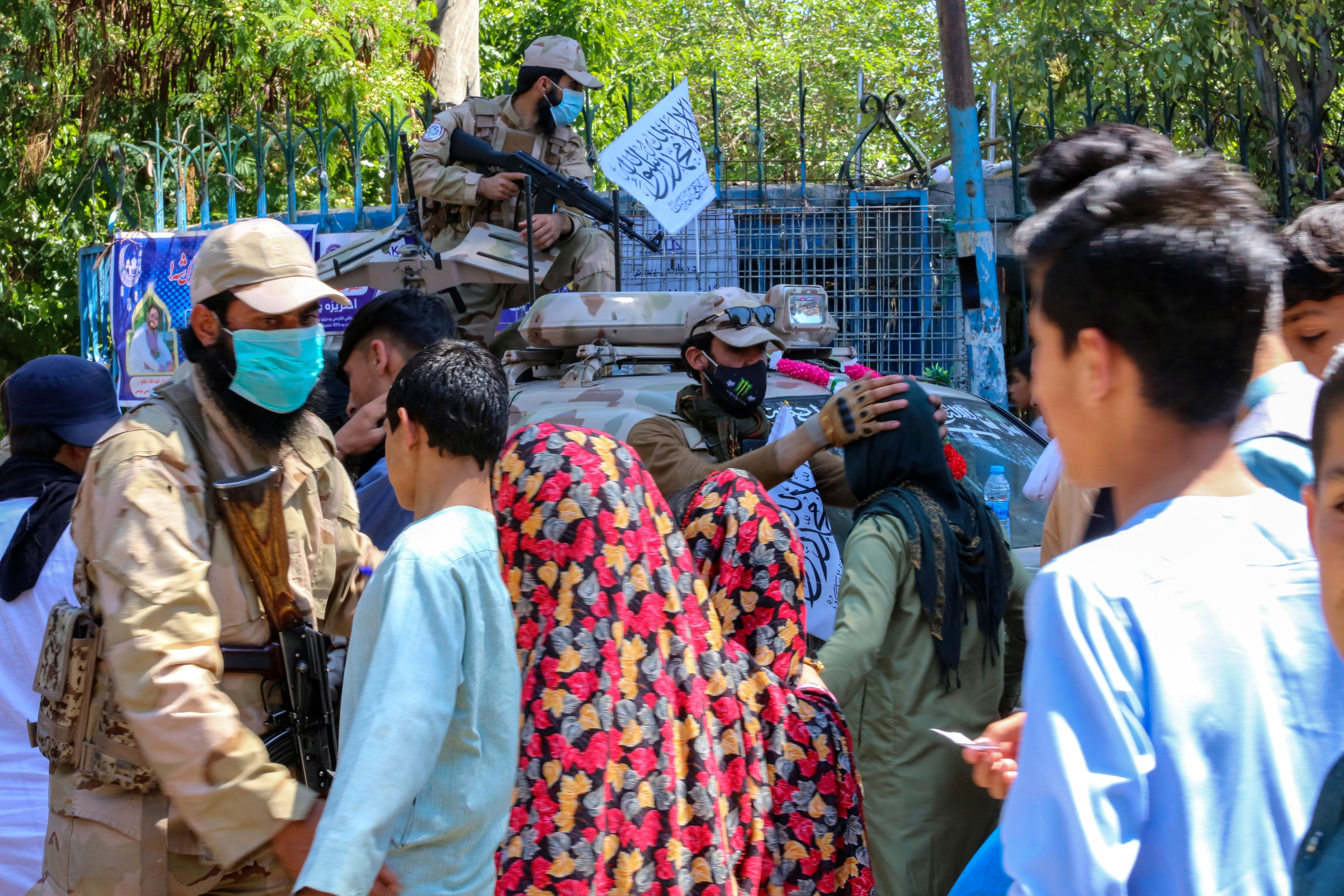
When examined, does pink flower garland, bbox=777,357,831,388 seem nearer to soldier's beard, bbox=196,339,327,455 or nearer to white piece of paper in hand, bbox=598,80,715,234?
white piece of paper in hand, bbox=598,80,715,234

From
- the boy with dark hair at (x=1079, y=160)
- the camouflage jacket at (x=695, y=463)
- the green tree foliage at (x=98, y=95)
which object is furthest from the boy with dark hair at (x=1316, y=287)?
the green tree foliage at (x=98, y=95)

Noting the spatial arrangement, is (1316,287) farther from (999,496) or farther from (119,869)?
(119,869)

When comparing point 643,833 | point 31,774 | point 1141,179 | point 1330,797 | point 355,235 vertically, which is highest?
point 355,235

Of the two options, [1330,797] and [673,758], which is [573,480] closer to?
[673,758]

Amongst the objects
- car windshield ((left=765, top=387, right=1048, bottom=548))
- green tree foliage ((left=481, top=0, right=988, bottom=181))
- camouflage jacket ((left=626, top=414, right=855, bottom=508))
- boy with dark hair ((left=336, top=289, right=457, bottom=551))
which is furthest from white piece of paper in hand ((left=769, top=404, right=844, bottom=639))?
green tree foliage ((left=481, top=0, right=988, bottom=181))

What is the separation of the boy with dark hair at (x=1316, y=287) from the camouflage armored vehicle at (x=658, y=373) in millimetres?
2045

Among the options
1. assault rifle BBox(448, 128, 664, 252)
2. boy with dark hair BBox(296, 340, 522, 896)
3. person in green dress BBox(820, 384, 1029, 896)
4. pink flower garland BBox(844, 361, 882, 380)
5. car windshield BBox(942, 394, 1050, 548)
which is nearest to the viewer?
boy with dark hair BBox(296, 340, 522, 896)

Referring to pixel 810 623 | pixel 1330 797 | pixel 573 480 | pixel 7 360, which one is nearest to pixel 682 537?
pixel 573 480

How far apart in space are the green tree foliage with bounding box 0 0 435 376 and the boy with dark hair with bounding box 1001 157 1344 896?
11806 millimetres

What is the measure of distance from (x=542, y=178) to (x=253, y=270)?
11.7ft

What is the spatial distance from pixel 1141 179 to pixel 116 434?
1721 millimetres

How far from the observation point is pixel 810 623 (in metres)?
3.78

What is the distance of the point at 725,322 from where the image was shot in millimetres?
4137

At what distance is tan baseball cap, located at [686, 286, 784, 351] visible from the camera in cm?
407
